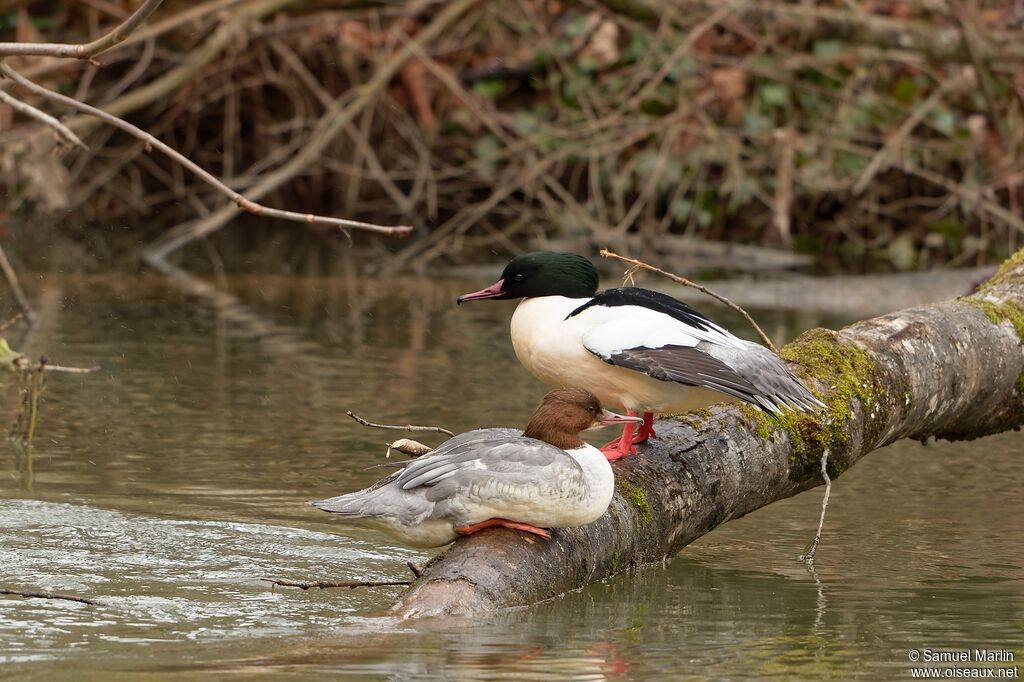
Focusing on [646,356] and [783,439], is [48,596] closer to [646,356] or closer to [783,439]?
[646,356]

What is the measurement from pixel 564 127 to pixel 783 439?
9312mm

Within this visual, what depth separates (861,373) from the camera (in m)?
5.65

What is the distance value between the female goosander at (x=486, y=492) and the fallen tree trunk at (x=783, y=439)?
82 mm

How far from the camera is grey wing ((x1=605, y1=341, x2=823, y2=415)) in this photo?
468cm

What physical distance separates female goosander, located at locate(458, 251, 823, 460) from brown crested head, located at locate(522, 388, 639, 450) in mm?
220

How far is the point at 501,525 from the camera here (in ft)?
14.5

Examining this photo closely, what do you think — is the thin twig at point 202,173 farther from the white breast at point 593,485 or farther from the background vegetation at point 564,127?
the background vegetation at point 564,127

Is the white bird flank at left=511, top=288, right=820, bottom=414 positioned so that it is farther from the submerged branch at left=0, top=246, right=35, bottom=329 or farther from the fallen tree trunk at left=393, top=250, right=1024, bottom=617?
the submerged branch at left=0, top=246, right=35, bottom=329

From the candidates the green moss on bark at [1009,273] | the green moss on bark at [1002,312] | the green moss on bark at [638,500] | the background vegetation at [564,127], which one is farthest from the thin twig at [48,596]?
the background vegetation at [564,127]

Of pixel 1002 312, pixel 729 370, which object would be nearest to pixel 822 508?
pixel 729 370

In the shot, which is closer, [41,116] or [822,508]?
[41,116]

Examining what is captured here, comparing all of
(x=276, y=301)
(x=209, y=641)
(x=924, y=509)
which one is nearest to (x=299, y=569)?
(x=209, y=641)

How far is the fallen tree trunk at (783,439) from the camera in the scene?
4.27 metres

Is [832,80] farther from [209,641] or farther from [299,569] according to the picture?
[209,641]
